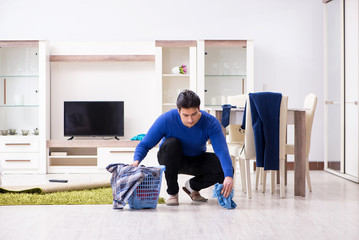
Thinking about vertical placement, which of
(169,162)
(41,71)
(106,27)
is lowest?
(169,162)

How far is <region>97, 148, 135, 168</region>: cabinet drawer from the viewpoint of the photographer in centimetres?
579

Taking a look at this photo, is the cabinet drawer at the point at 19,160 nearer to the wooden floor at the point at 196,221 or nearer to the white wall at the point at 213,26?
Result: the white wall at the point at 213,26

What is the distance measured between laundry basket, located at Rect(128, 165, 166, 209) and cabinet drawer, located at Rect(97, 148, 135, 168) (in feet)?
8.44

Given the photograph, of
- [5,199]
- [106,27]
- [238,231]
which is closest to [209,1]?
[106,27]

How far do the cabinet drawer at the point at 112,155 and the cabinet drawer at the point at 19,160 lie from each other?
759mm

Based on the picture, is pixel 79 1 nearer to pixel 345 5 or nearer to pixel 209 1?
pixel 209 1

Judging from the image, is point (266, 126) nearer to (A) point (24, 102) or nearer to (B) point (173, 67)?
(B) point (173, 67)

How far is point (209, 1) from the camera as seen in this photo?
20.1 feet

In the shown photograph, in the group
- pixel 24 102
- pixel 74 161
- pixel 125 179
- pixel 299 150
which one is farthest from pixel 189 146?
pixel 24 102

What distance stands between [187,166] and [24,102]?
10.5 feet

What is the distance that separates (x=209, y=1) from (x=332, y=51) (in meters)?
1.66

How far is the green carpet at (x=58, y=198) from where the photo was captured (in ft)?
11.4

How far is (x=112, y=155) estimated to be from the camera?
5.80 meters

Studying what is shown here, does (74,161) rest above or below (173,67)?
below
